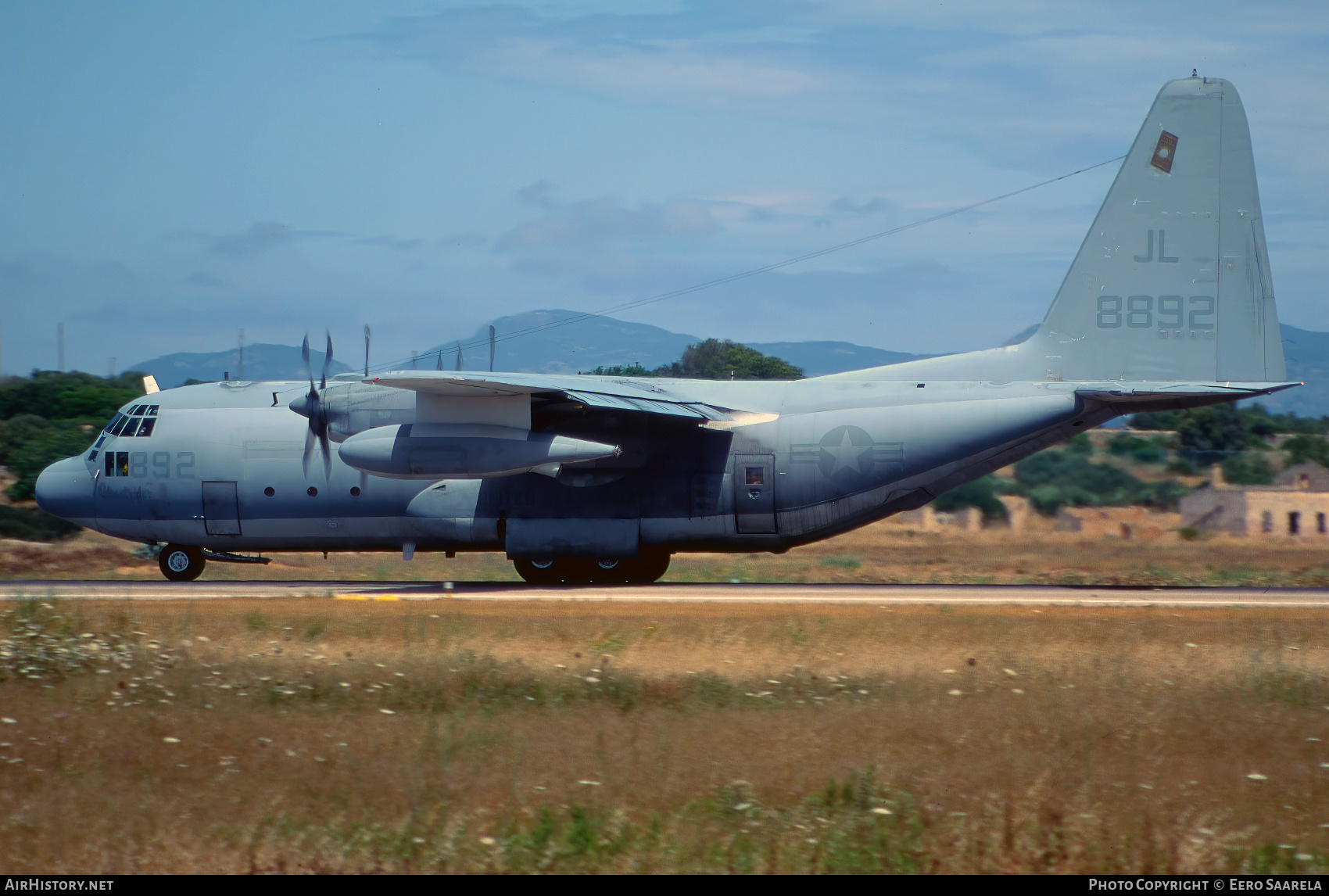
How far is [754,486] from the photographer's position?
22031mm

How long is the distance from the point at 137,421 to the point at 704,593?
1240 cm

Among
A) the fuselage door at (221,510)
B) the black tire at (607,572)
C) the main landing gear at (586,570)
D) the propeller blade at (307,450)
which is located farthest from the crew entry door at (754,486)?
the fuselage door at (221,510)

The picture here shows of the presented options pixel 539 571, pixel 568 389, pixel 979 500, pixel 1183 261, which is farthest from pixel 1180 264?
pixel 979 500

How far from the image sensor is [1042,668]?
1368cm

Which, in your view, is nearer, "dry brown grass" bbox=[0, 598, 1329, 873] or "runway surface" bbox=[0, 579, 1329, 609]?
"dry brown grass" bbox=[0, 598, 1329, 873]

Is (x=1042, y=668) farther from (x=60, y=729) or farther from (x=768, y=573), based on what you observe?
(x=768, y=573)

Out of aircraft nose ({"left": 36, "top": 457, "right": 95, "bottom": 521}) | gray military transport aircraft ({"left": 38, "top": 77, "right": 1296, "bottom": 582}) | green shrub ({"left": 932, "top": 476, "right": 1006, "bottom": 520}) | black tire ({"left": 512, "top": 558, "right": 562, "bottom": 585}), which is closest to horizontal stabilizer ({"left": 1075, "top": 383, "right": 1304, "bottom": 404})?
gray military transport aircraft ({"left": 38, "top": 77, "right": 1296, "bottom": 582})

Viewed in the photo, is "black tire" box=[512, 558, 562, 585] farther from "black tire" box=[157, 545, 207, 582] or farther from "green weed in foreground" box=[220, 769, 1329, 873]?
"green weed in foreground" box=[220, 769, 1329, 873]

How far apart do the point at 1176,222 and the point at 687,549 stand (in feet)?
35.8

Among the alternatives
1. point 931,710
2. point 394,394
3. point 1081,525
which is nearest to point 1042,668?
point 931,710

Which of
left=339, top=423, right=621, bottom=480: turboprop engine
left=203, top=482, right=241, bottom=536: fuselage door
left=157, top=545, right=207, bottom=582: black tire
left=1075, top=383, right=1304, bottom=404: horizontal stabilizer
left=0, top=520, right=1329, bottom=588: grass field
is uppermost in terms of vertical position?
left=1075, top=383, right=1304, bottom=404: horizontal stabilizer

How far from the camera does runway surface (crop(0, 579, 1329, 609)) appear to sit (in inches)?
779

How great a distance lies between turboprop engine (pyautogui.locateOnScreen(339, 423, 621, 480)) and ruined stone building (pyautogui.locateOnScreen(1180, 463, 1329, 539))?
2299 centimetres

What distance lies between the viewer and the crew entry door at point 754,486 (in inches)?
867
